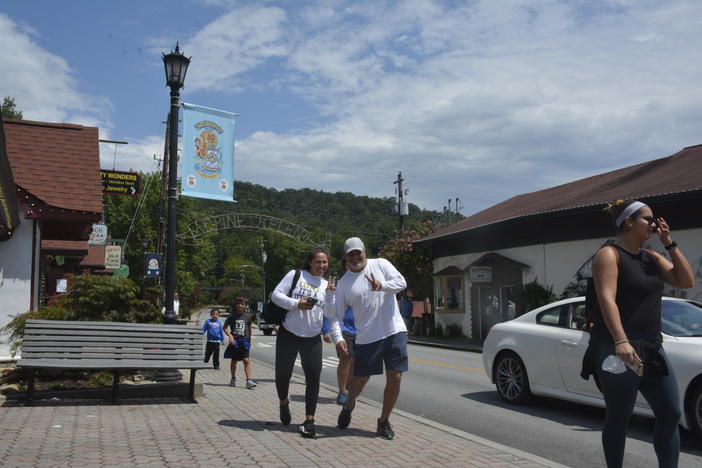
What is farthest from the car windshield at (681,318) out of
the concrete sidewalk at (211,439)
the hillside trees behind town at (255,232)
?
the hillside trees behind town at (255,232)

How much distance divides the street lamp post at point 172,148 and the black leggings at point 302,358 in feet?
12.4

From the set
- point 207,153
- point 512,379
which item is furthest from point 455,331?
point 512,379

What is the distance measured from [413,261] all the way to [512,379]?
86.5 feet

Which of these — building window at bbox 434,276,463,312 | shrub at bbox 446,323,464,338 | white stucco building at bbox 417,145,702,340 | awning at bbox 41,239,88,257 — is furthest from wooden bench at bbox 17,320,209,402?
building window at bbox 434,276,463,312

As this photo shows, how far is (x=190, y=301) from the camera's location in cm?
6050

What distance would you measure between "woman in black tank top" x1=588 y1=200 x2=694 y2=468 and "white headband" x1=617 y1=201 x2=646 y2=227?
3.1 inches

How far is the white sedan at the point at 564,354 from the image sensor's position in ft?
22.3

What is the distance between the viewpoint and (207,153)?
12609 mm

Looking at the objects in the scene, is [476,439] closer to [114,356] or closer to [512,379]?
[512,379]

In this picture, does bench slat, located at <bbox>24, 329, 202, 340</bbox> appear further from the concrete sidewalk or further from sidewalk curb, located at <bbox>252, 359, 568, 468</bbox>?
sidewalk curb, located at <bbox>252, 359, 568, 468</bbox>

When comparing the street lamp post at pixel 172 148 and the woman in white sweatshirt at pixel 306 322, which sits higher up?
the street lamp post at pixel 172 148

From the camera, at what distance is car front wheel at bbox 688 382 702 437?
6.66 m

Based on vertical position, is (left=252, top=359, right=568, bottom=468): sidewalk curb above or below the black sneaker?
below

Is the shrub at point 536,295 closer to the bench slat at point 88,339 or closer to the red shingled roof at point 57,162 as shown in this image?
the red shingled roof at point 57,162
